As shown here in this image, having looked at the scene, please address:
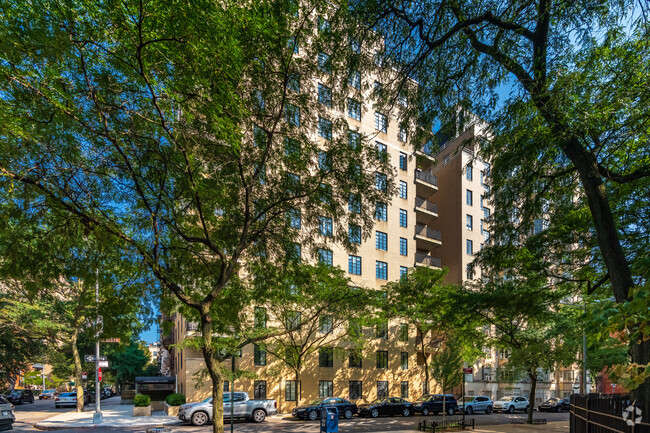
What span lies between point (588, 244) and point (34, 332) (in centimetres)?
3565

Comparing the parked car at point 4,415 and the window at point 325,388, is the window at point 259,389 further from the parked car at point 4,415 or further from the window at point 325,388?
the parked car at point 4,415

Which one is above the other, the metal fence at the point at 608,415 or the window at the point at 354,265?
the window at the point at 354,265

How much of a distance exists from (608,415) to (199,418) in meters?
19.6

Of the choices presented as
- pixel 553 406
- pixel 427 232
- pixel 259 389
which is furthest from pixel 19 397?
pixel 553 406

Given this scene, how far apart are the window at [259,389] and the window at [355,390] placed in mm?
7807

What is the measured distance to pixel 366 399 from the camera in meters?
36.1

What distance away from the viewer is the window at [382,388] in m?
37.3

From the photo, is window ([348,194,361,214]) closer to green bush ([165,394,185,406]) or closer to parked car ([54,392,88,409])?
green bush ([165,394,185,406])

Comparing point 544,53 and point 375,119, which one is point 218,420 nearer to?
point 544,53

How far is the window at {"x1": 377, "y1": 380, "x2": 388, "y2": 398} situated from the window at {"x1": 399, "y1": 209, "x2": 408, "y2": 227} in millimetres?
14335

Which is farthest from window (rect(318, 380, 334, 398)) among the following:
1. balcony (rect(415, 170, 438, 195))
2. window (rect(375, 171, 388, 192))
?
window (rect(375, 171, 388, 192))

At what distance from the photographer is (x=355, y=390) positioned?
35969 mm

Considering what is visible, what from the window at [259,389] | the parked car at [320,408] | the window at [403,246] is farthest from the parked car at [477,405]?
the window at [259,389]

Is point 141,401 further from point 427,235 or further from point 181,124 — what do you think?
point 427,235
